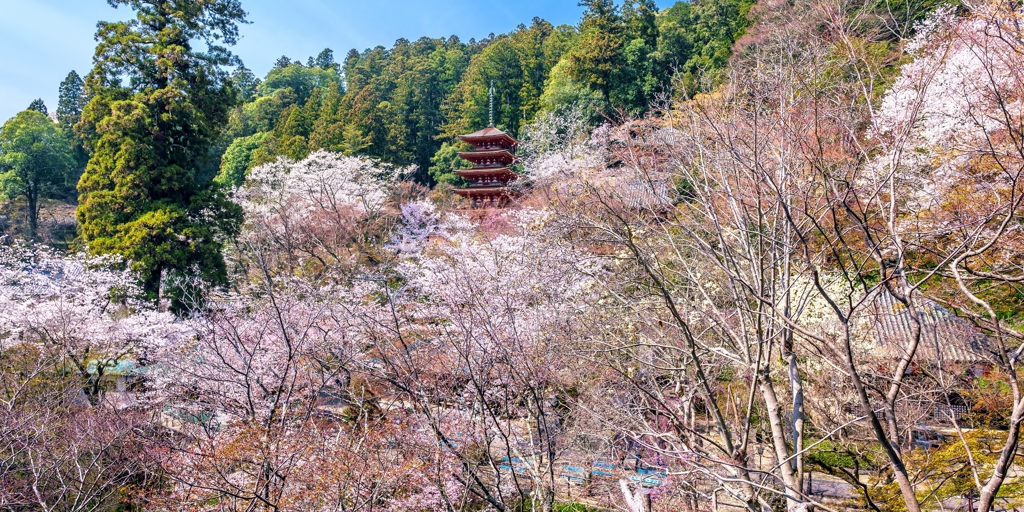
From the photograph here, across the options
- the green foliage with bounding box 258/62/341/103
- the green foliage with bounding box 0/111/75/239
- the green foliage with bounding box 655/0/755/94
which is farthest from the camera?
the green foliage with bounding box 258/62/341/103

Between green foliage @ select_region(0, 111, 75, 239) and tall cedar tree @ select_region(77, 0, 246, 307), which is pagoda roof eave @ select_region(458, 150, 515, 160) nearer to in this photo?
tall cedar tree @ select_region(77, 0, 246, 307)

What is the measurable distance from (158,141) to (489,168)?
450 inches

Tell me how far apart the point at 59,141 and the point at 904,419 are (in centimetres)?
3563

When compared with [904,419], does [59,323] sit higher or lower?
higher

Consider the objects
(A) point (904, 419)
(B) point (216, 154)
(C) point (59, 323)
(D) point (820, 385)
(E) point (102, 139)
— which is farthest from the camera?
(B) point (216, 154)

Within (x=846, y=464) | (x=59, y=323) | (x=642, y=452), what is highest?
(x=59, y=323)

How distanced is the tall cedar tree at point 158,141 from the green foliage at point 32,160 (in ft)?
43.4

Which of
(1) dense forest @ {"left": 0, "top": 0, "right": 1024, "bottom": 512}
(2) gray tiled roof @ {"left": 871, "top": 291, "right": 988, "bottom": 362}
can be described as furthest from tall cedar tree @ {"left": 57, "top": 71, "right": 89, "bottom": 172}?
(2) gray tiled roof @ {"left": 871, "top": 291, "right": 988, "bottom": 362}

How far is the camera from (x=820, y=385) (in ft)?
24.3

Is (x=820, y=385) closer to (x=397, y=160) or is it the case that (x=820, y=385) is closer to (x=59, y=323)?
(x=59, y=323)

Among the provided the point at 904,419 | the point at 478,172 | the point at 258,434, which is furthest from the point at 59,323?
the point at 478,172

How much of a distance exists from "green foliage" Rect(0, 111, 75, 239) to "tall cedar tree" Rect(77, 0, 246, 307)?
13233 mm

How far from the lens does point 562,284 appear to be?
826cm

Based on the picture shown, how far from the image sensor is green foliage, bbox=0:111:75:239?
2603 centimetres
